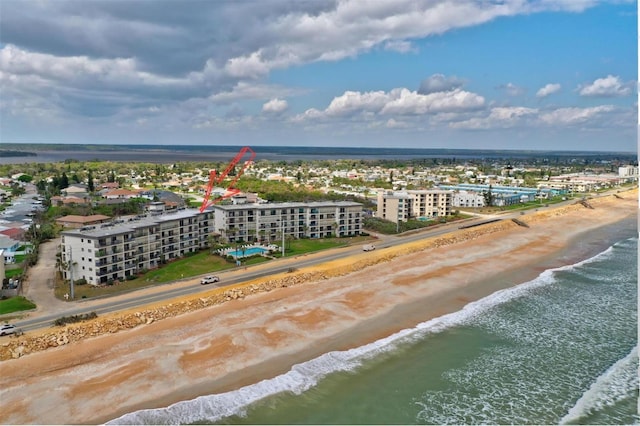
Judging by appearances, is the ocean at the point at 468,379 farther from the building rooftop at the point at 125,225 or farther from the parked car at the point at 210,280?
the building rooftop at the point at 125,225

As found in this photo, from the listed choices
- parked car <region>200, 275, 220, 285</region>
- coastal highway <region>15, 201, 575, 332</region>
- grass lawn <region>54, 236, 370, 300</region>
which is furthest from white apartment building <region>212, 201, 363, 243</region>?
parked car <region>200, 275, 220, 285</region>

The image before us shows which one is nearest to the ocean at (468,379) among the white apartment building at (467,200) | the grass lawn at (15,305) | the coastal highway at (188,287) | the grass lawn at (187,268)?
the coastal highway at (188,287)

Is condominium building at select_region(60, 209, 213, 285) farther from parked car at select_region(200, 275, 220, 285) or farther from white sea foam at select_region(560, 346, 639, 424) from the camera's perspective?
white sea foam at select_region(560, 346, 639, 424)

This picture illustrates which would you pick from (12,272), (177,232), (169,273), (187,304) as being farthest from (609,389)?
(12,272)

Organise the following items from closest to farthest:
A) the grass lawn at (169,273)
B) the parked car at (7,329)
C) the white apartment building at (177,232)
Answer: the parked car at (7,329) < the grass lawn at (169,273) < the white apartment building at (177,232)

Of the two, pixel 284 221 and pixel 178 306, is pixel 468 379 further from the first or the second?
pixel 284 221
